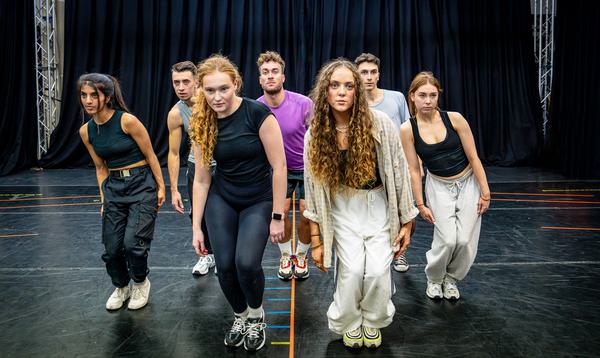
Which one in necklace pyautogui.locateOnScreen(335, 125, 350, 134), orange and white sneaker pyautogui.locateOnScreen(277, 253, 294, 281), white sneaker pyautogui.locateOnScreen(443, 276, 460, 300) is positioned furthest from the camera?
orange and white sneaker pyautogui.locateOnScreen(277, 253, 294, 281)

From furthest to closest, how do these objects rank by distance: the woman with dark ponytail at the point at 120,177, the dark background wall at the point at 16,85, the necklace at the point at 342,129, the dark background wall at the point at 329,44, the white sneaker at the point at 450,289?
the dark background wall at the point at 329,44 < the dark background wall at the point at 16,85 < the white sneaker at the point at 450,289 < the woman with dark ponytail at the point at 120,177 < the necklace at the point at 342,129

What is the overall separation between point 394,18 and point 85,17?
Answer: 21.0ft

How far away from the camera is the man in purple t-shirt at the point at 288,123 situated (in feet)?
12.9

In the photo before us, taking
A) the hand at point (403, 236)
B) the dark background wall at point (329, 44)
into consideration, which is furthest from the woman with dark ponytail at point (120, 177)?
the dark background wall at point (329, 44)

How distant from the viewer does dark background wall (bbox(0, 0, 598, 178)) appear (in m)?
11.1

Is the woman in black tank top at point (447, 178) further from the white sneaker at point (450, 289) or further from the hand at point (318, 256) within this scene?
the hand at point (318, 256)

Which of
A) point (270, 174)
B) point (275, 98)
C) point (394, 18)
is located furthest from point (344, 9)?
point (270, 174)

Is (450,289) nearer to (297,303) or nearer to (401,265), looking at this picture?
(401,265)

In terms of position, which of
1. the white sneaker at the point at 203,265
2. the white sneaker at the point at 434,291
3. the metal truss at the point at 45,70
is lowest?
the white sneaker at the point at 434,291

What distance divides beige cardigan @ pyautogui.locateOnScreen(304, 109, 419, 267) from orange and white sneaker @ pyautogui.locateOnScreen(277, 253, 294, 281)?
1226mm

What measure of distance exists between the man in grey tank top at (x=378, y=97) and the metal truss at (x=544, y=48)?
25.9 ft

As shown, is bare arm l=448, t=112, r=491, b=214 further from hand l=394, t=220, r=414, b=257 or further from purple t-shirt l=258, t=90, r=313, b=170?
purple t-shirt l=258, t=90, r=313, b=170

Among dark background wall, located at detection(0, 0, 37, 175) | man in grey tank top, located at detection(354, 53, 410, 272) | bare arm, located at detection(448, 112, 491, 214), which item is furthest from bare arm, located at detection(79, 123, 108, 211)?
dark background wall, located at detection(0, 0, 37, 175)

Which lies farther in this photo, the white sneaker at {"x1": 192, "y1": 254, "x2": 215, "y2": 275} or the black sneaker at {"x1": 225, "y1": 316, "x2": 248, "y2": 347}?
the white sneaker at {"x1": 192, "y1": 254, "x2": 215, "y2": 275}
